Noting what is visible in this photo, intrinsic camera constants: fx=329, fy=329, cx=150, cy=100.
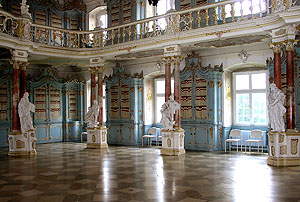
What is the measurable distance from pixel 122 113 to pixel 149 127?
1.28 m

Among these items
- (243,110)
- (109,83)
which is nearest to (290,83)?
(243,110)

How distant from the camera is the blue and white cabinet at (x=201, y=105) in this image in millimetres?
11375

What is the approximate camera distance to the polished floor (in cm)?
540

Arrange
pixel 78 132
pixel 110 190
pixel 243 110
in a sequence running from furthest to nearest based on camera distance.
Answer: pixel 78 132 < pixel 243 110 < pixel 110 190

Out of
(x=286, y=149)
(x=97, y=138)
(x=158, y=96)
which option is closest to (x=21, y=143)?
(x=97, y=138)

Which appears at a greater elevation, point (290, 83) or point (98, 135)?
point (290, 83)

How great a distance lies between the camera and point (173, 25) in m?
10.1

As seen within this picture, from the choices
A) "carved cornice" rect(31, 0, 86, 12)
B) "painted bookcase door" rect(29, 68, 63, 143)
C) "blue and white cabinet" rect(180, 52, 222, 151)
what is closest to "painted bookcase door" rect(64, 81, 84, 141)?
"painted bookcase door" rect(29, 68, 63, 143)

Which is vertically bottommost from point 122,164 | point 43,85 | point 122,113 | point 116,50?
point 122,164

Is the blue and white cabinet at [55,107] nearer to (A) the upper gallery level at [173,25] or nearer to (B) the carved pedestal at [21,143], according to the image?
(A) the upper gallery level at [173,25]

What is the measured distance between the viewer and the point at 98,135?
12.3 meters

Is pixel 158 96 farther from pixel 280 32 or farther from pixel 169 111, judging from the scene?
pixel 280 32

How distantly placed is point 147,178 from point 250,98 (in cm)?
612

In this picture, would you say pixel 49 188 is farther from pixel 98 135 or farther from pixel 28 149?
pixel 98 135
